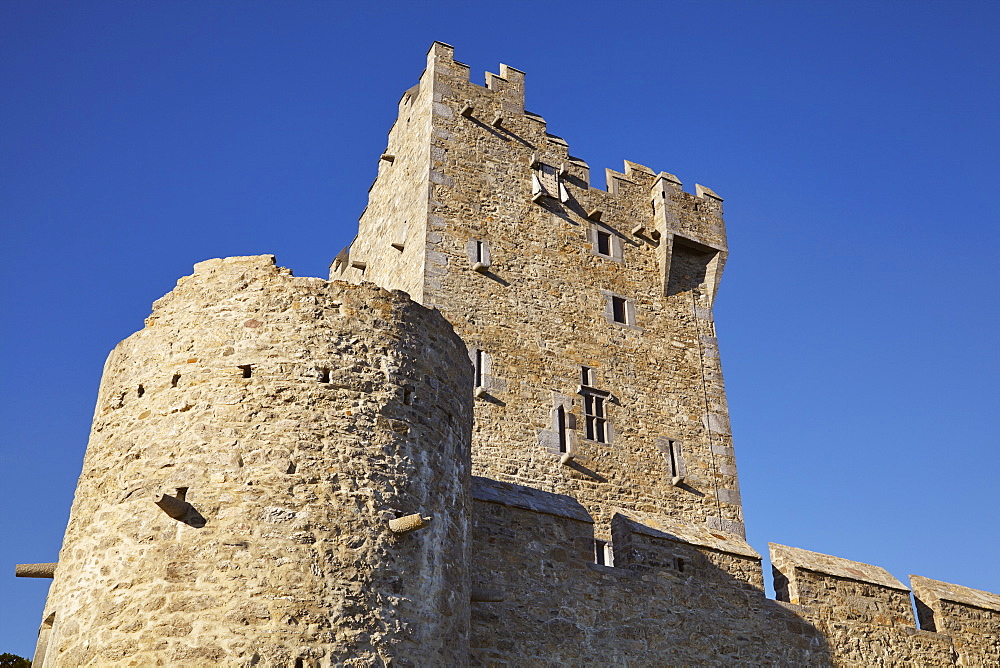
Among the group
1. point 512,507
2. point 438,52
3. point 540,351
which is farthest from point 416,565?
point 438,52

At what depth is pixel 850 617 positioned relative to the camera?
1501cm

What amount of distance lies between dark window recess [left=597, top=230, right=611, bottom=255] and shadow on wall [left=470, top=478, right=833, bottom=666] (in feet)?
20.2

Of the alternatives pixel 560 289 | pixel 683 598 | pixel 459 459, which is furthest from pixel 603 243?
pixel 459 459

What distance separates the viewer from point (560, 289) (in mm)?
17953

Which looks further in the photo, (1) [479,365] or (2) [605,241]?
(2) [605,241]

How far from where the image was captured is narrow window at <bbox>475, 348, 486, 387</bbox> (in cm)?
1622

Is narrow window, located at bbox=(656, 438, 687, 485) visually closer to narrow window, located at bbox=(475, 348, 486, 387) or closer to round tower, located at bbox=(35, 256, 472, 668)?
narrow window, located at bbox=(475, 348, 486, 387)

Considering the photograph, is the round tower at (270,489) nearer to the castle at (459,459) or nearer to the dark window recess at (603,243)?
the castle at (459,459)

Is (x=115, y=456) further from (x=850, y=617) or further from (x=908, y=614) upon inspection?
(x=908, y=614)

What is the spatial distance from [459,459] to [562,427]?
6905 millimetres

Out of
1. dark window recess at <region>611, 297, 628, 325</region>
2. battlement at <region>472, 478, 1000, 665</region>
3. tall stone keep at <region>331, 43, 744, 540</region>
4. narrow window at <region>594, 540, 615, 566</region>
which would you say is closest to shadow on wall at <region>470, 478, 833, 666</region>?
battlement at <region>472, 478, 1000, 665</region>

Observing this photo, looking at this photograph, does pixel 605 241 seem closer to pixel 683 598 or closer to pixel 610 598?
pixel 683 598

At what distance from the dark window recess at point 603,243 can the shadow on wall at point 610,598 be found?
6164mm

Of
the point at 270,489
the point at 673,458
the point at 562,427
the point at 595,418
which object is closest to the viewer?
the point at 270,489
